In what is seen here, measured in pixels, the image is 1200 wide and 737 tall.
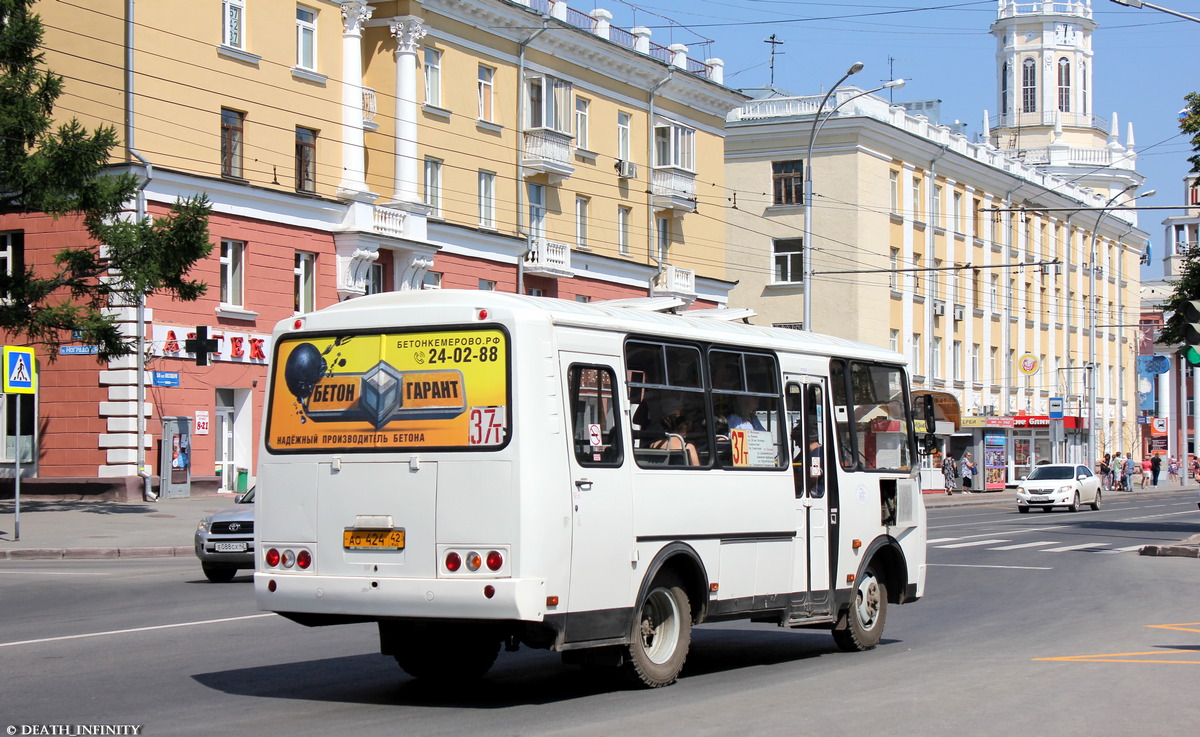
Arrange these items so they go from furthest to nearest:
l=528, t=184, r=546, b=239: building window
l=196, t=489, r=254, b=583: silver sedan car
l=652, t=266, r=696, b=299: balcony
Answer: l=652, t=266, r=696, b=299: balcony, l=528, t=184, r=546, b=239: building window, l=196, t=489, r=254, b=583: silver sedan car

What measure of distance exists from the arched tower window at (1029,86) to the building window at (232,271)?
63.4 m

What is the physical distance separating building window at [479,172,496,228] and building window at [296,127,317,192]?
261 inches

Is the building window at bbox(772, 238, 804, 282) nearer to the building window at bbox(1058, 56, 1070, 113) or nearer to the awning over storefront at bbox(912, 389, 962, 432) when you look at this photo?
the building window at bbox(1058, 56, 1070, 113)

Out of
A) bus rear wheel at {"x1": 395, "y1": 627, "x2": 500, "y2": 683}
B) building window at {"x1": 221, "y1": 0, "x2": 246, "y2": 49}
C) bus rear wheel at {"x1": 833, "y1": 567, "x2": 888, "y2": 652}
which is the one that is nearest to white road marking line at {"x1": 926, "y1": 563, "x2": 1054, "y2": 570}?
bus rear wheel at {"x1": 833, "y1": 567, "x2": 888, "y2": 652}

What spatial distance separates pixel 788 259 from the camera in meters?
63.5

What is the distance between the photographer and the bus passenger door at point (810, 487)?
12281mm

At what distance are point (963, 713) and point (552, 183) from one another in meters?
38.2

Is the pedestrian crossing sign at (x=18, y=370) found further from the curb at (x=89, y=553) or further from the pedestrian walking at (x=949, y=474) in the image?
the pedestrian walking at (x=949, y=474)

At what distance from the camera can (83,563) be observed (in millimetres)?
23234

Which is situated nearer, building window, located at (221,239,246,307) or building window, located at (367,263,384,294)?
building window, located at (221,239,246,307)

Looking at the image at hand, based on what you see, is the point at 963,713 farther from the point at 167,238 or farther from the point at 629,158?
the point at 629,158

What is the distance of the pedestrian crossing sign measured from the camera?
25250mm

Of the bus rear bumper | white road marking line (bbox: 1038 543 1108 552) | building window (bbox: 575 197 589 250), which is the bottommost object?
white road marking line (bbox: 1038 543 1108 552)

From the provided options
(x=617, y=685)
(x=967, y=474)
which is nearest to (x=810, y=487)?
(x=617, y=685)
